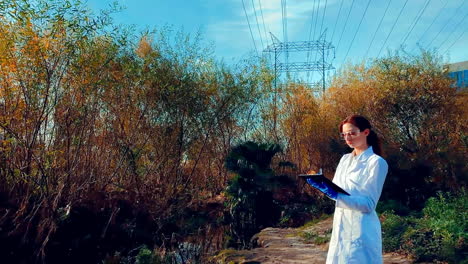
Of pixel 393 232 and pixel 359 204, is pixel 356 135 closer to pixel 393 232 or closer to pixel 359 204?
pixel 359 204

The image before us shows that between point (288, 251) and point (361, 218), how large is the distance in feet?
14.4

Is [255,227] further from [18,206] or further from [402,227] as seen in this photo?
[18,206]

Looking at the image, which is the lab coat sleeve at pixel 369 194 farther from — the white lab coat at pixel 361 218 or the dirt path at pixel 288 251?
the dirt path at pixel 288 251

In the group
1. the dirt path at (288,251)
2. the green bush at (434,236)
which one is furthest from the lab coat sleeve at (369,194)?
the dirt path at (288,251)

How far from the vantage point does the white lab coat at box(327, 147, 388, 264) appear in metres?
1.90

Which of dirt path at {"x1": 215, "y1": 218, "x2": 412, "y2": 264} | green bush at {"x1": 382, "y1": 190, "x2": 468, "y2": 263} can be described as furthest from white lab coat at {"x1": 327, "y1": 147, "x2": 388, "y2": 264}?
dirt path at {"x1": 215, "y1": 218, "x2": 412, "y2": 264}

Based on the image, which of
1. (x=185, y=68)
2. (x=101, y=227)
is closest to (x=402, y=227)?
(x=101, y=227)

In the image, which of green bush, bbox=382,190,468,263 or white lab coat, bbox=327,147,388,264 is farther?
green bush, bbox=382,190,468,263

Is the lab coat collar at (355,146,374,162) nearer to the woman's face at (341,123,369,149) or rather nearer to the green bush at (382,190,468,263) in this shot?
the woman's face at (341,123,369,149)

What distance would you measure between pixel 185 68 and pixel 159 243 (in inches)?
172

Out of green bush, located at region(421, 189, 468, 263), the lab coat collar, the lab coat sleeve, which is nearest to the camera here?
the lab coat sleeve

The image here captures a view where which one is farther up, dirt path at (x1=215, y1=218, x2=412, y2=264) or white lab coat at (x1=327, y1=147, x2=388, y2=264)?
white lab coat at (x1=327, y1=147, x2=388, y2=264)

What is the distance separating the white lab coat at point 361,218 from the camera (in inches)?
74.7

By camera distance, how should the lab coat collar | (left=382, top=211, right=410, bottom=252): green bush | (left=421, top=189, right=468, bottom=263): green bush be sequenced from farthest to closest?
(left=382, top=211, right=410, bottom=252): green bush → (left=421, top=189, right=468, bottom=263): green bush → the lab coat collar
